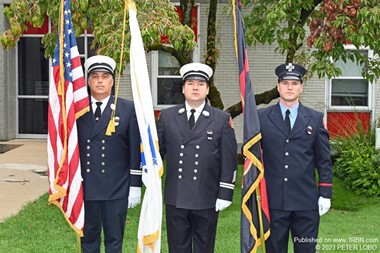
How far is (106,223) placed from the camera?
5.20 metres

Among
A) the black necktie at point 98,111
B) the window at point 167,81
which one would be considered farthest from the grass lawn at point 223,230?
the window at point 167,81

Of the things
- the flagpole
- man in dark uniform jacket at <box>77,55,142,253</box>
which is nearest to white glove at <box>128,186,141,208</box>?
man in dark uniform jacket at <box>77,55,142,253</box>

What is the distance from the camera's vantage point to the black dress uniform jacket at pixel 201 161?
497 centimetres

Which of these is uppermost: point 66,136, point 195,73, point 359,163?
point 195,73

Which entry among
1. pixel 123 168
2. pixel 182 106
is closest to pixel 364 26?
pixel 182 106

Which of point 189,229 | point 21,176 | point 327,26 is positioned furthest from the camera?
point 21,176

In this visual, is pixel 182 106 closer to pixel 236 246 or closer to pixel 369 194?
pixel 236 246

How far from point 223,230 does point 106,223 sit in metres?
2.74

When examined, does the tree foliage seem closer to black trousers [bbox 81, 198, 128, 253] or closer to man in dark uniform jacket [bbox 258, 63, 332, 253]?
man in dark uniform jacket [bbox 258, 63, 332, 253]

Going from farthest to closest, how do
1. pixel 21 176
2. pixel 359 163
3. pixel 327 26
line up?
1. pixel 21 176
2. pixel 359 163
3. pixel 327 26

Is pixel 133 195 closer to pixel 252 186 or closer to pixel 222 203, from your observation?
pixel 222 203

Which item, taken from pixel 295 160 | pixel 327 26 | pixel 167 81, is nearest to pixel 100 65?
pixel 295 160

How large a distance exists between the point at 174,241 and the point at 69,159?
1.05 m

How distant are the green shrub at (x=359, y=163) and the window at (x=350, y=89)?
374cm
